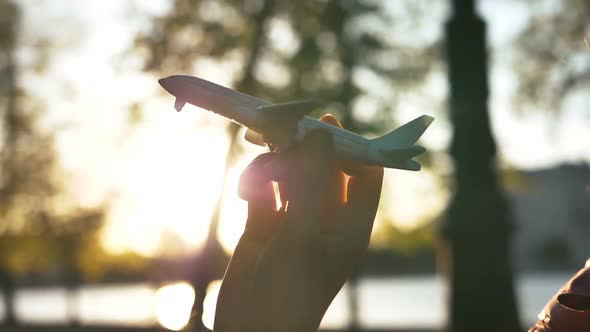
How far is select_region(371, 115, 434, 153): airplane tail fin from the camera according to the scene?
2496 mm

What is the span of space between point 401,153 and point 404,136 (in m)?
0.15

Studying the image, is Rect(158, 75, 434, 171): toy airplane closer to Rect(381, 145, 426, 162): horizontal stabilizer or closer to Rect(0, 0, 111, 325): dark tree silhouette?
Rect(381, 145, 426, 162): horizontal stabilizer

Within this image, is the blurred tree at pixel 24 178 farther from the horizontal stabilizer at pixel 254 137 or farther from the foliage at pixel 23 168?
the horizontal stabilizer at pixel 254 137

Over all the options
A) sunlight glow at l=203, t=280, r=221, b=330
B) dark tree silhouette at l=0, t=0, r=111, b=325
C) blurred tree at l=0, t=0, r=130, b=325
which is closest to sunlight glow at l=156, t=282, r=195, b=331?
sunlight glow at l=203, t=280, r=221, b=330

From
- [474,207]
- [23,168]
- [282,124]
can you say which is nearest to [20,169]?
[23,168]

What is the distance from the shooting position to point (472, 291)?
842 cm

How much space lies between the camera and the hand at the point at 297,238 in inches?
83.5

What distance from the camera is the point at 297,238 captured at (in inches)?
83.6

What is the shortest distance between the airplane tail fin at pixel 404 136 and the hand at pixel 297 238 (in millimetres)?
135

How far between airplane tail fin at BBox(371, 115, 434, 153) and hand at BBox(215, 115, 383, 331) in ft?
0.44

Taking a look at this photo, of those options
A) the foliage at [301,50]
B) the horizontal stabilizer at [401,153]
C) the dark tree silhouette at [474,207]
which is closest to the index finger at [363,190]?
the horizontal stabilizer at [401,153]

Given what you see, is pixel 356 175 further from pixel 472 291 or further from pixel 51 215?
pixel 51 215

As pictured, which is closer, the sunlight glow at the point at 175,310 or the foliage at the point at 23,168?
the sunlight glow at the point at 175,310

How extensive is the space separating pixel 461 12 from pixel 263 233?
24.8ft
